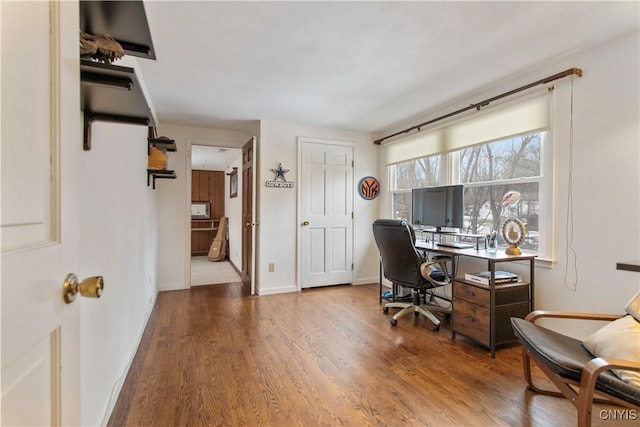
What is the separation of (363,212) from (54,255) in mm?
4215

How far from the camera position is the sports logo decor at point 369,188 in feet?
15.2

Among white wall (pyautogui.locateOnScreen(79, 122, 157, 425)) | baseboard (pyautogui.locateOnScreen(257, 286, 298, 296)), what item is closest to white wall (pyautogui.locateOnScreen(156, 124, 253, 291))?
baseboard (pyautogui.locateOnScreen(257, 286, 298, 296))

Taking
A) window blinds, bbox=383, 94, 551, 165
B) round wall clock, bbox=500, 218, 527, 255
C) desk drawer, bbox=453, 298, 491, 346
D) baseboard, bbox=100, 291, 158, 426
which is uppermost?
window blinds, bbox=383, 94, 551, 165

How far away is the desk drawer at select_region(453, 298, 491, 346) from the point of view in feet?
7.86

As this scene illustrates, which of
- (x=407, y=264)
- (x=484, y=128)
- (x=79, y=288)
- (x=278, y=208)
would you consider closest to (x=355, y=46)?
(x=484, y=128)

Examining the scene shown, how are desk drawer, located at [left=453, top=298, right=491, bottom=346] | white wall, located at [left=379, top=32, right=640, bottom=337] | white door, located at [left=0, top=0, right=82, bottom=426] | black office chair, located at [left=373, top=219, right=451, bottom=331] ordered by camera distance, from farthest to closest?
black office chair, located at [left=373, top=219, right=451, bottom=331]
desk drawer, located at [left=453, top=298, right=491, bottom=346]
white wall, located at [left=379, top=32, right=640, bottom=337]
white door, located at [left=0, top=0, right=82, bottom=426]

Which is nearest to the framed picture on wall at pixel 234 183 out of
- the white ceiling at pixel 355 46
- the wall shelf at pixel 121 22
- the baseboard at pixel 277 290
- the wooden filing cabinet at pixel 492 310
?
the baseboard at pixel 277 290

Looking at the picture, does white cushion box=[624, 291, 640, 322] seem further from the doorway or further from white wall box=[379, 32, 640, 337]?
the doorway

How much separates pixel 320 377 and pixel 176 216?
Result: 10.3ft

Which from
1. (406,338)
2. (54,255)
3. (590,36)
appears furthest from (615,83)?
(54,255)

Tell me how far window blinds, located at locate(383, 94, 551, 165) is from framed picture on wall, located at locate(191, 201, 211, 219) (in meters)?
5.03

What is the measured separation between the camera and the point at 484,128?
3008 mm

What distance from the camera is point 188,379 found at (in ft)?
6.63

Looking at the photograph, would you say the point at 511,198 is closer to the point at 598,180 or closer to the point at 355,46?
the point at 598,180
